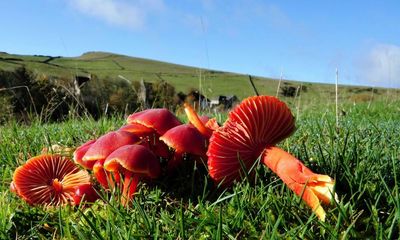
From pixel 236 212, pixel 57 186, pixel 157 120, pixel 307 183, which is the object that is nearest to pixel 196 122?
pixel 157 120

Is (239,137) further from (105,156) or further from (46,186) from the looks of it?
(46,186)

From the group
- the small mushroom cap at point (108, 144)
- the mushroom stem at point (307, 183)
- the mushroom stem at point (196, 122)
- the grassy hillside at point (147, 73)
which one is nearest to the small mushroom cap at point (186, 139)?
the mushroom stem at point (196, 122)

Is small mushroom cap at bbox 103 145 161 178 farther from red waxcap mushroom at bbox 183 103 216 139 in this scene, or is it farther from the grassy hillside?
the grassy hillside

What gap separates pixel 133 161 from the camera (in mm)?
2656

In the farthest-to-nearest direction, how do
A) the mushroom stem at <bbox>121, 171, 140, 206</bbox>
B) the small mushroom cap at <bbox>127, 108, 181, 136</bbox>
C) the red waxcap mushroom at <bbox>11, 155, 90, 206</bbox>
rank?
the red waxcap mushroom at <bbox>11, 155, 90, 206</bbox>, the small mushroom cap at <bbox>127, 108, 181, 136</bbox>, the mushroom stem at <bbox>121, 171, 140, 206</bbox>

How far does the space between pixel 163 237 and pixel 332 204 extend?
0.82m

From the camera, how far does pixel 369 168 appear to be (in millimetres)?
2770

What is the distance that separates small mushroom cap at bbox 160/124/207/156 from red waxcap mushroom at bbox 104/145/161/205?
14cm

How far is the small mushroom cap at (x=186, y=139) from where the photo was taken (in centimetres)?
277

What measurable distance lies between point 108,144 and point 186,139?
1.47ft

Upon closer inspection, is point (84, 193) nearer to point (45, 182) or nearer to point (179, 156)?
point (45, 182)

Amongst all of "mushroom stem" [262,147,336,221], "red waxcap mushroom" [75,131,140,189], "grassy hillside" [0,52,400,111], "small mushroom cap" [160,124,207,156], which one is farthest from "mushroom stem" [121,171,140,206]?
"grassy hillside" [0,52,400,111]

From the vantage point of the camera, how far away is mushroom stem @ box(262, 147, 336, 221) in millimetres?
2330

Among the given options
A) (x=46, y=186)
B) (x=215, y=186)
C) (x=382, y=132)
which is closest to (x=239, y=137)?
(x=215, y=186)
